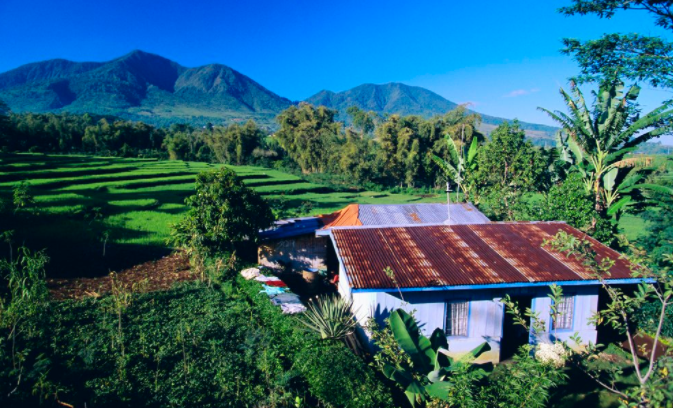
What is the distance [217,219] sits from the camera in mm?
12211

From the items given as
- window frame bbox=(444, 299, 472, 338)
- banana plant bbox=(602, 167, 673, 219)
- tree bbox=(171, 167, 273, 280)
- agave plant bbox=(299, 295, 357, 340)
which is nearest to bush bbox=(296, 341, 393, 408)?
agave plant bbox=(299, 295, 357, 340)

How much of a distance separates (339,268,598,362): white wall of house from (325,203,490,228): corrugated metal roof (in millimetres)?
6219

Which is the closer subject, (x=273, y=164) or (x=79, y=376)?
(x=79, y=376)

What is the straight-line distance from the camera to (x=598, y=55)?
818cm

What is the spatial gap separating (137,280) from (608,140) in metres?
16.6

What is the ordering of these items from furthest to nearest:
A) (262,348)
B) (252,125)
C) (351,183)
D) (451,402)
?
(252,125), (351,183), (262,348), (451,402)

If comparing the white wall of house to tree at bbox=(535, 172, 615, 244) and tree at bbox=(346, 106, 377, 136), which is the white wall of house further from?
tree at bbox=(346, 106, 377, 136)

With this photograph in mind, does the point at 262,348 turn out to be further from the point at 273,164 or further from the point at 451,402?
the point at 273,164

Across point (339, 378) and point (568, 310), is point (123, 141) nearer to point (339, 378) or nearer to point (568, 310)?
point (339, 378)

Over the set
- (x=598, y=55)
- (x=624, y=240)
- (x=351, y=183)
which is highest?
(x=598, y=55)

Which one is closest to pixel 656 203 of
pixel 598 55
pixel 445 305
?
pixel 598 55

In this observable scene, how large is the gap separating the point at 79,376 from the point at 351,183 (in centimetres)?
4079

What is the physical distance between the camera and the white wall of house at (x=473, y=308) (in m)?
8.58

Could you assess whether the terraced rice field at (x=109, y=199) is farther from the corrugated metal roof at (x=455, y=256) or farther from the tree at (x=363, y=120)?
the tree at (x=363, y=120)
